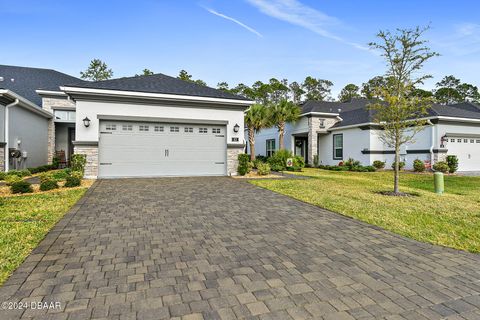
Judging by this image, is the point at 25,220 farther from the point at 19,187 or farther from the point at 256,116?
the point at 256,116

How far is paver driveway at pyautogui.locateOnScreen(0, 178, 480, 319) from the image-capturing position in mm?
2396

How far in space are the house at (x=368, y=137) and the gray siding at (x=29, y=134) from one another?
58.7 feet

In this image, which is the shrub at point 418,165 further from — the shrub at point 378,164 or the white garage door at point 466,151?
the white garage door at point 466,151

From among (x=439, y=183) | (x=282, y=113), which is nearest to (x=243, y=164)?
(x=439, y=183)

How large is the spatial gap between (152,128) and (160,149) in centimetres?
105

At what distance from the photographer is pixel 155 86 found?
13.3 meters

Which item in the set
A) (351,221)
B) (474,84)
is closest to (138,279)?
(351,221)

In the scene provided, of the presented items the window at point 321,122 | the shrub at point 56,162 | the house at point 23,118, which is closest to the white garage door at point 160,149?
the house at point 23,118

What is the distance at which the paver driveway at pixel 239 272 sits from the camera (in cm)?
240

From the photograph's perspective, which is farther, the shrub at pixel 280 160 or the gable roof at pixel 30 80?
the gable roof at pixel 30 80

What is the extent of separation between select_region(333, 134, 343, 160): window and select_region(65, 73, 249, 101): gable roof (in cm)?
1067

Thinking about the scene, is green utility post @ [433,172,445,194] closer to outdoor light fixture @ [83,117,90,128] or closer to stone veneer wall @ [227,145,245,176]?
stone veneer wall @ [227,145,245,176]

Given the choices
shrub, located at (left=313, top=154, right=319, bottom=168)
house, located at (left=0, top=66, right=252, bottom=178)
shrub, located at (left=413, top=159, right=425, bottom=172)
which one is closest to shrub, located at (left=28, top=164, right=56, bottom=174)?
house, located at (left=0, top=66, right=252, bottom=178)

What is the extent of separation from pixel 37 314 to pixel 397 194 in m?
9.32
